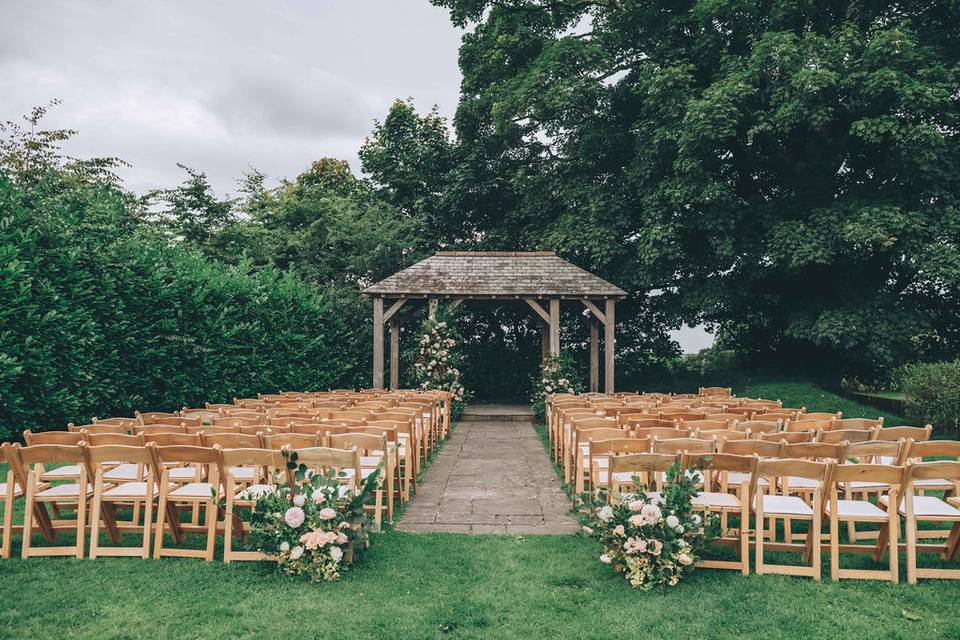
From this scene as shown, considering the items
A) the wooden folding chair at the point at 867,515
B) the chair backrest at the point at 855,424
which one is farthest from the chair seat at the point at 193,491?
the chair backrest at the point at 855,424

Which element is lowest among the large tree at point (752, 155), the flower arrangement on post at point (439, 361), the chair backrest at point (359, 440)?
the chair backrest at point (359, 440)

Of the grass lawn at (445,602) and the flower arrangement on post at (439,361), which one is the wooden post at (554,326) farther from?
the grass lawn at (445,602)

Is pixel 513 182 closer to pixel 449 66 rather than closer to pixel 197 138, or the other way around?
pixel 449 66

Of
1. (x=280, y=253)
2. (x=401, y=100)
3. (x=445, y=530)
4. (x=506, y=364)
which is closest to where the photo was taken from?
(x=445, y=530)

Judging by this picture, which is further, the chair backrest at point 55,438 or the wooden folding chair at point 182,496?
→ the chair backrest at point 55,438

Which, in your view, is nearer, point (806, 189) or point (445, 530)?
point (445, 530)

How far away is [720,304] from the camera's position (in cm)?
1817

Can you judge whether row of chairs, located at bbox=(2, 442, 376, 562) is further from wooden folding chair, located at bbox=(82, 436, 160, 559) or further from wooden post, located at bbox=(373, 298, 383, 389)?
wooden post, located at bbox=(373, 298, 383, 389)

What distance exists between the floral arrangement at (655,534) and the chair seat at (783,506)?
45 centimetres

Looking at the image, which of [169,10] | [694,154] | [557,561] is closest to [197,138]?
[169,10]

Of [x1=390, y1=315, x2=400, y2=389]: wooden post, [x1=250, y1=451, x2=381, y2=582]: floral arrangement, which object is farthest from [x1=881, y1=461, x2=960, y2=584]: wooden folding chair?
[x1=390, y1=315, x2=400, y2=389]: wooden post

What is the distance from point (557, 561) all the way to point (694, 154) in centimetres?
1374

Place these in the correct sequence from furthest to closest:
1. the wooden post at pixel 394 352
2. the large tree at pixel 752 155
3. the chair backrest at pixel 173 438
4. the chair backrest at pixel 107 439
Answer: the wooden post at pixel 394 352
the large tree at pixel 752 155
the chair backrest at pixel 173 438
the chair backrest at pixel 107 439

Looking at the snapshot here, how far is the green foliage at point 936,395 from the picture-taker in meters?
12.8
